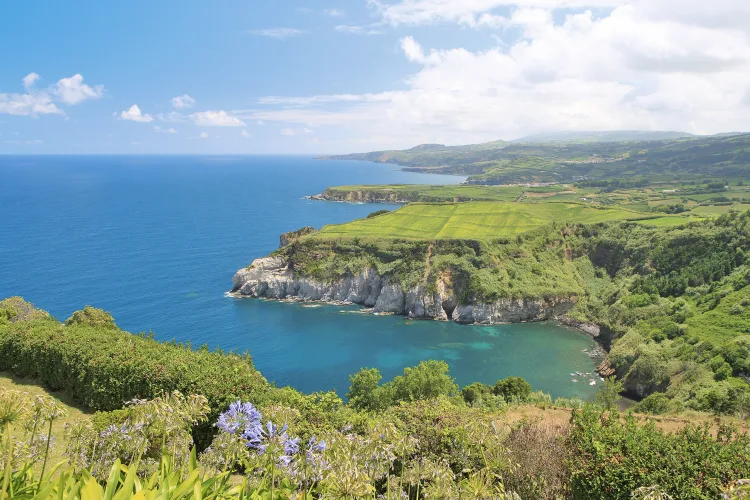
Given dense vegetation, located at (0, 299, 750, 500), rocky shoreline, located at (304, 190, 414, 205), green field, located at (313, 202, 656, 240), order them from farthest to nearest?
1. rocky shoreline, located at (304, 190, 414, 205)
2. green field, located at (313, 202, 656, 240)
3. dense vegetation, located at (0, 299, 750, 500)

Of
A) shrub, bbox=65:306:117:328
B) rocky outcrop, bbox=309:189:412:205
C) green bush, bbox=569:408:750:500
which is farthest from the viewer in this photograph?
rocky outcrop, bbox=309:189:412:205

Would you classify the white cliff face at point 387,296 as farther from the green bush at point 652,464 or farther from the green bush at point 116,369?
the green bush at point 652,464

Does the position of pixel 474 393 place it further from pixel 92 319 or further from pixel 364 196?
pixel 364 196

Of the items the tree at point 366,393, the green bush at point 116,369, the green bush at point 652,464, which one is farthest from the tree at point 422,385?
the green bush at point 652,464

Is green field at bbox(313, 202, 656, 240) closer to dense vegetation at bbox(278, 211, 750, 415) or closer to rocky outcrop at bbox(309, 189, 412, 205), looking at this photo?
dense vegetation at bbox(278, 211, 750, 415)

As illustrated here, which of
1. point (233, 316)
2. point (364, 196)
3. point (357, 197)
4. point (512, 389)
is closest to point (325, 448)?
point (512, 389)

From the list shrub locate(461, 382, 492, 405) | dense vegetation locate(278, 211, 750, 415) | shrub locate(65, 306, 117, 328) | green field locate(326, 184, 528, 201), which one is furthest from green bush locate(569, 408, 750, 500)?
green field locate(326, 184, 528, 201)

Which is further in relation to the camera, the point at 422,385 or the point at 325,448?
the point at 422,385
